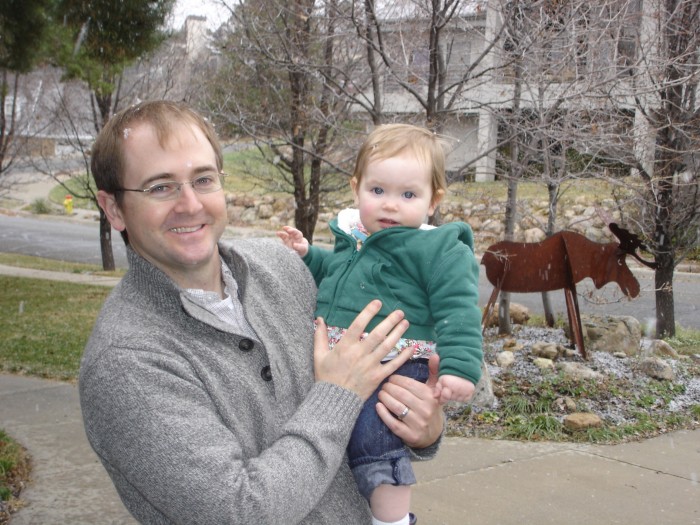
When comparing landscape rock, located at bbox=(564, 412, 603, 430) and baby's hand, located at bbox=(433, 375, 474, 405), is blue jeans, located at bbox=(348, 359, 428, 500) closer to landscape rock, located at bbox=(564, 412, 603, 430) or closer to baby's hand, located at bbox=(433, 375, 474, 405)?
baby's hand, located at bbox=(433, 375, 474, 405)

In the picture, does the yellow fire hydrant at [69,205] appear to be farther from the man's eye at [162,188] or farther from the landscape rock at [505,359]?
the man's eye at [162,188]

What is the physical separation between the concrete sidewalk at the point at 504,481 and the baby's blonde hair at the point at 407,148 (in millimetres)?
1976

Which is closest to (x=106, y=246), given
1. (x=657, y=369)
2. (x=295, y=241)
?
(x=657, y=369)

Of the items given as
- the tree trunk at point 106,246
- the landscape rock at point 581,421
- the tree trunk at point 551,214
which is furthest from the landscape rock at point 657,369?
the tree trunk at point 106,246

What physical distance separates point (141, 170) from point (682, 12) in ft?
22.2

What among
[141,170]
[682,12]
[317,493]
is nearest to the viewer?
[317,493]

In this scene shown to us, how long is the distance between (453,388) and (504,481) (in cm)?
245

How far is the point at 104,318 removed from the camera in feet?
6.15

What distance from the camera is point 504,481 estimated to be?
441 centimetres

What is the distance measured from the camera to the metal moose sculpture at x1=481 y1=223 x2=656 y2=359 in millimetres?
7020

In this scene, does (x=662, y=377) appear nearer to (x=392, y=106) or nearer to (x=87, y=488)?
(x=392, y=106)

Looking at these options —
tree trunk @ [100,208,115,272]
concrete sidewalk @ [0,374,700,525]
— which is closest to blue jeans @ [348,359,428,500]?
concrete sidewalk @ [0,374,700,525]

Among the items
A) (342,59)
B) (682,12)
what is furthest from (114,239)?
(682,12)

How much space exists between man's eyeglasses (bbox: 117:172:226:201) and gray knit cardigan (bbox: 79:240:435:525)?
0.55 feet
